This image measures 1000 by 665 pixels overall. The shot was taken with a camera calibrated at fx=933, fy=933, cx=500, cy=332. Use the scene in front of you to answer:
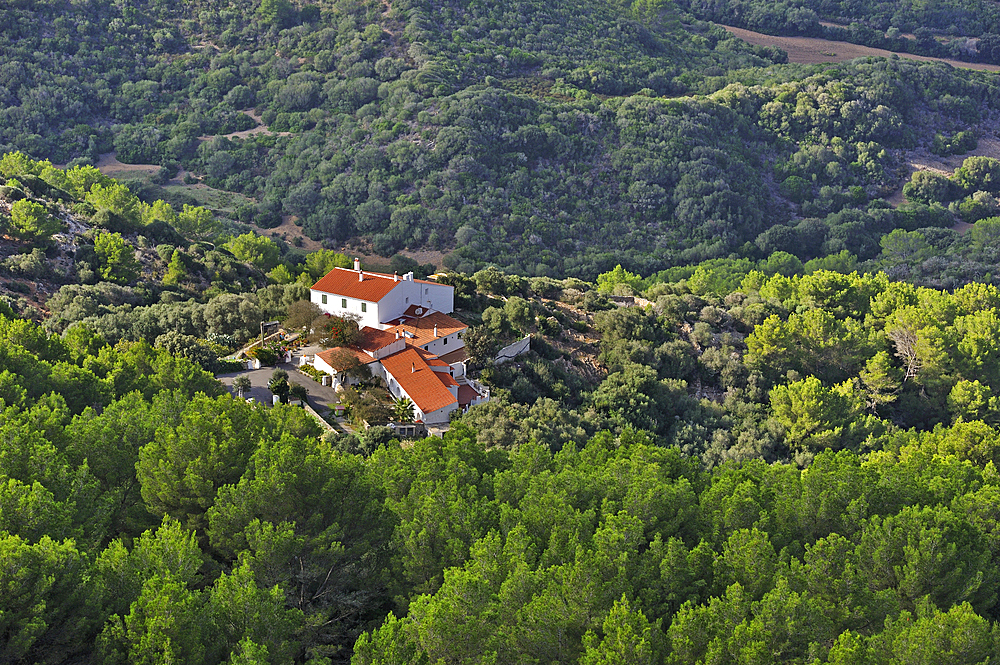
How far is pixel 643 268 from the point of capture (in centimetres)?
9231

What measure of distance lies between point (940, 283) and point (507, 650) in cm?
7359

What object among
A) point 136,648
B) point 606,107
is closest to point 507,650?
point 136,648

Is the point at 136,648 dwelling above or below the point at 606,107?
above

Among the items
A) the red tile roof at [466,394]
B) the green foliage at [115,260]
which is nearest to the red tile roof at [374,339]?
the red tile roof at [466,394]

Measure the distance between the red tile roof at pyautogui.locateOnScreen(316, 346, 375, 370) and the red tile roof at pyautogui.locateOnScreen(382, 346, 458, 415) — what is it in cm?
84

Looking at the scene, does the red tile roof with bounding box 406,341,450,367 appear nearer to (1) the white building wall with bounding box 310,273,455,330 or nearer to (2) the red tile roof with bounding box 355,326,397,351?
(2) the red tile roof with bounding box 355,326,397,351

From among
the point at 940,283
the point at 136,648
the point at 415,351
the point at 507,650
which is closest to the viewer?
the point at 136,648

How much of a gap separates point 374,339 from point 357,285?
157 inches

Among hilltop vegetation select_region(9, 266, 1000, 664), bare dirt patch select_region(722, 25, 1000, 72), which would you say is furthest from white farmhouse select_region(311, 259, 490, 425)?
bare dirt patch select_region(722, 25, 1000, 72)

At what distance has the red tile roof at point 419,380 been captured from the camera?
36.8m

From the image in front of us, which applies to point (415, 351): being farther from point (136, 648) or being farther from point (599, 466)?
point (136, 648)

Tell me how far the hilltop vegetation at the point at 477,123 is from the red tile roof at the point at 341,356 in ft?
154

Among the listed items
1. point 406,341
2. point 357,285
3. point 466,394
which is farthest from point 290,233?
point 466,394

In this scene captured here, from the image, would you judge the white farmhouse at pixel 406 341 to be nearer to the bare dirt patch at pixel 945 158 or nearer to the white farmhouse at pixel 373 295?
the white farmhouse at pixel 373 295
